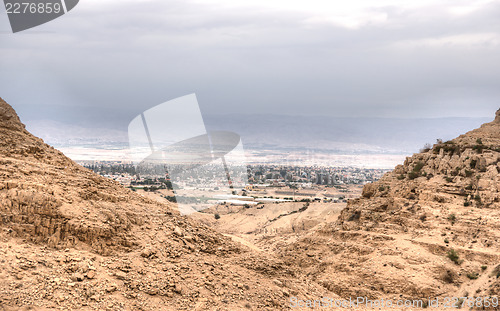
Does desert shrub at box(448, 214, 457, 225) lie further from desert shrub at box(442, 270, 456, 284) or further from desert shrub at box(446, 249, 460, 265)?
desert shrub at box(442, 270, 456, 284)

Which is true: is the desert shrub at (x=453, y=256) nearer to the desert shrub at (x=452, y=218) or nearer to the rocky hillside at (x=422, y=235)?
the rocky hillside at (x=422, y=235)

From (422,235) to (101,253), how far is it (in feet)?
43.3

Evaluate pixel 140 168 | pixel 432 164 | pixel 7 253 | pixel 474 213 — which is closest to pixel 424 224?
pixel 474 213

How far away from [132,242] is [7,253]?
11.4 feet

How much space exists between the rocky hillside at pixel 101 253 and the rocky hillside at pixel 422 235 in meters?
3.94

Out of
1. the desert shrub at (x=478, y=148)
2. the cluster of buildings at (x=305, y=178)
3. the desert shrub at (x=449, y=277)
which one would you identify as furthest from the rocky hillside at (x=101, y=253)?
the cluster of buildings at (x=305, y=178)

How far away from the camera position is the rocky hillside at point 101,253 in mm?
13812

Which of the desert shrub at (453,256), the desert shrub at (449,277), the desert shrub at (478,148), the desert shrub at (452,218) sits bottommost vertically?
the desert shrub at (449,277)

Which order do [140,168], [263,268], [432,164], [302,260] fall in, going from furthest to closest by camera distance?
[140,168] < [432,164] < [302,260] < [263,268]

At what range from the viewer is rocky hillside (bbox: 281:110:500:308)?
20984 mm

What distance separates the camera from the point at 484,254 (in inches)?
830

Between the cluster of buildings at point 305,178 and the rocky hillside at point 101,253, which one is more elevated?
the rocky hillside at point 101,253

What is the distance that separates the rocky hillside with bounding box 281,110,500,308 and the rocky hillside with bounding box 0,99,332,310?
394 cm

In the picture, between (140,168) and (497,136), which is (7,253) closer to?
(497,136)
